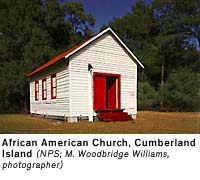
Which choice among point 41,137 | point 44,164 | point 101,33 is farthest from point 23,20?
point 44,164

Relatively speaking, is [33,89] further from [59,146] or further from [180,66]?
[59,146]

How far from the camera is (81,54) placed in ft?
28.2

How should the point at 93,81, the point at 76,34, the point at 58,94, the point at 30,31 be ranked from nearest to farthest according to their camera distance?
the point at 76,34, the point at 30,31, the point at 93,81, the point at 58,94

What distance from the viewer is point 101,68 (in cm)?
915

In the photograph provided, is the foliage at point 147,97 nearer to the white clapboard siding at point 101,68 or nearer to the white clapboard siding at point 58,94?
the white clapboard siding at point 101,68

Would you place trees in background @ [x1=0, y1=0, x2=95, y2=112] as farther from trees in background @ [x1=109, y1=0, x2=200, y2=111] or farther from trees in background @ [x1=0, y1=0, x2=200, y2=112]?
trees in background @ [x1=109, y1=0, x2=200, y2=111]

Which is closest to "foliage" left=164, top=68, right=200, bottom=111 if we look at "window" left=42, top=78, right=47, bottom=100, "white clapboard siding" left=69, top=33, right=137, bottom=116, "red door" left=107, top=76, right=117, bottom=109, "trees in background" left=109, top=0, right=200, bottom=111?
"trees in background" left=109, top=0, right=200, bottom=111

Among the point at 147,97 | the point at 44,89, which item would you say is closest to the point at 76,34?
the point at 44,89

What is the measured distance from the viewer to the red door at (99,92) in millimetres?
9195

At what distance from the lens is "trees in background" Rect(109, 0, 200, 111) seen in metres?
6.81

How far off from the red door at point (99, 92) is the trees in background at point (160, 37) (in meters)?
1.87

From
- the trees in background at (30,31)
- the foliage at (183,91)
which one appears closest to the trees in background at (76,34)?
the trees in background at (30,31)

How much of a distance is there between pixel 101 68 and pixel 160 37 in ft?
8.74

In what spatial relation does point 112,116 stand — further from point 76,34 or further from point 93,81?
point 76,34
